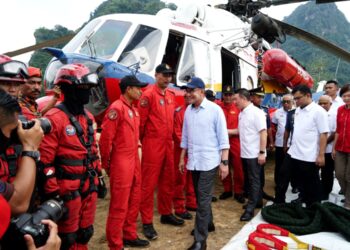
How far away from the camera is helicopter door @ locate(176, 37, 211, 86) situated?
5.35 m

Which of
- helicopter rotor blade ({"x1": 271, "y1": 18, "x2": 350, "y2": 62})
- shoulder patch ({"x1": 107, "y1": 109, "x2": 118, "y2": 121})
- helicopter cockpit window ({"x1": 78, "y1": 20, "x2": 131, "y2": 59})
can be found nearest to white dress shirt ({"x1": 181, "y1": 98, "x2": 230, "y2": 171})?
shoulder patch ({"x1": 107, "y1": 109, "x2": 118, "y2": 121})

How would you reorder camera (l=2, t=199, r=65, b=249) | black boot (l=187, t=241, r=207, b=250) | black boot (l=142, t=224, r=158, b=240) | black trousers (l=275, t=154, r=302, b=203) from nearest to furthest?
camera (l=2, t=199, r=65, b=249), black boot (l=187, t=241, r=207, b=250), black boot (l=142, t=224, r=158, b=240), black trousers (l=275, t=154, r=302, b=203)

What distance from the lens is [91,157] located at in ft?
8.16

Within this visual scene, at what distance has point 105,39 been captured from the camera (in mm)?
4938

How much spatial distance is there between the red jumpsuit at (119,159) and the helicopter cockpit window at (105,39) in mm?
1715

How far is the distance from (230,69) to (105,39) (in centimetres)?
341

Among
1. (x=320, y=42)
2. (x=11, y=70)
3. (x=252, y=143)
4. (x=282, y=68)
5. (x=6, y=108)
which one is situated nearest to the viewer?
(x=6, y=108)

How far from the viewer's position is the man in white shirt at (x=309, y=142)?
416cm

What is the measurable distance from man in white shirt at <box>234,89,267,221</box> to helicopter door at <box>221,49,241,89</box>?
217 centimetres

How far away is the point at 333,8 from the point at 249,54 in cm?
7734

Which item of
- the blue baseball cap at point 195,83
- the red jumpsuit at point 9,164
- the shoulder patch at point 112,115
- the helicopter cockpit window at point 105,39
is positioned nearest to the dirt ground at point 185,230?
the shoulder patch at point 112,115

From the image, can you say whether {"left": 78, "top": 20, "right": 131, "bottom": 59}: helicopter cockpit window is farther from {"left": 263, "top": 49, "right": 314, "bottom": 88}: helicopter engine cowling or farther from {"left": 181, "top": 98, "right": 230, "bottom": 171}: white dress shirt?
{"left": 263, "top": 49, "right": 314, "bottom": 88}: helicopter engine cowling

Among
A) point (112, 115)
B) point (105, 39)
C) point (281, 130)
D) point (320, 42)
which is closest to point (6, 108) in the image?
point (112, 115)

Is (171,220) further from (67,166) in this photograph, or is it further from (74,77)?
(74,77)
